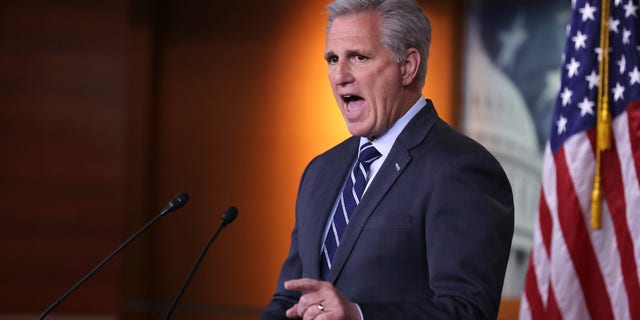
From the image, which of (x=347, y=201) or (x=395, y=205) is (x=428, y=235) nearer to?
(x=395, y=205)

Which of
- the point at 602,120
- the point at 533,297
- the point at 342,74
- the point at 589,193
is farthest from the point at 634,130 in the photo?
the point at 342,74

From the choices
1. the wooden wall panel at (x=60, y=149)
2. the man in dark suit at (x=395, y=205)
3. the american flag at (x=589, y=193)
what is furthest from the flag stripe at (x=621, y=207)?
the wooden wall panel at (x=60, y=149)

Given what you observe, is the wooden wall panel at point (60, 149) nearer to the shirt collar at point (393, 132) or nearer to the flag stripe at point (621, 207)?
the flag stripe at point (621, 207)

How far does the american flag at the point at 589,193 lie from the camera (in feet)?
10.4

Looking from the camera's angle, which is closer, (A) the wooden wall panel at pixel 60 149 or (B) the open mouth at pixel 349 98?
(B) the open mouth at pixel 349 98

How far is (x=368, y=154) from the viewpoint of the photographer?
2012mm

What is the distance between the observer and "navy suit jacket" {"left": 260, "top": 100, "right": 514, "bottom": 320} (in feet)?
5.58

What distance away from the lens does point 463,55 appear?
178 inches

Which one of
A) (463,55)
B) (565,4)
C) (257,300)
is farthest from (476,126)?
(257,300)

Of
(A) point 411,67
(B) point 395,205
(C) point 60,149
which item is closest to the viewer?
(B) point 395,205

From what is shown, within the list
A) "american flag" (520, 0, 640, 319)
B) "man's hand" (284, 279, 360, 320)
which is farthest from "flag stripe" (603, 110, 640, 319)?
"man's hand" (284, 279, 360, 320)

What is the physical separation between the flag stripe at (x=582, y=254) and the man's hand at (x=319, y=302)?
5.99 feet

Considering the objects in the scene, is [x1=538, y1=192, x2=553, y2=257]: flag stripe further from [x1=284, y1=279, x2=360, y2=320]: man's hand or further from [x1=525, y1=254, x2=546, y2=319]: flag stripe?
[x1=284, y1=279, x2=360, y2=320]: man's hand

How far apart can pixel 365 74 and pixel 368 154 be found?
0.20 metres
